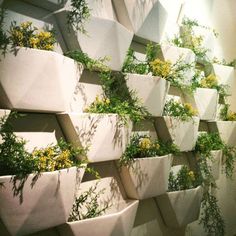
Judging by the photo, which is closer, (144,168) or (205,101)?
(144,168)

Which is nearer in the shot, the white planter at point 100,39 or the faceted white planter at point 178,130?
the white planter at point 100,39

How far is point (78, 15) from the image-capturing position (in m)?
2.14

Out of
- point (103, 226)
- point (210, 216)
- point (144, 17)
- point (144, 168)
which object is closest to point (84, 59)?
point (144, 17)

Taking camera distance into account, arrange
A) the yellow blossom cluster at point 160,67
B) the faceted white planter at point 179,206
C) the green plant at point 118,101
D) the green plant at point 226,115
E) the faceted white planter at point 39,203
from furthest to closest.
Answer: the green plant at point 226,115 < the faceted white planter at point 179,206 < the yellow blossom cluster at point 160,67 < the green plant at point 118,101 < the faceted white planter at point 39,203

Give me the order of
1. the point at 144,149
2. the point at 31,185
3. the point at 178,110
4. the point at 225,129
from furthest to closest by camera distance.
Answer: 1. the point at 225,129
2. the point at 178,110
3. the point at 144,149
4. the point at 31,185

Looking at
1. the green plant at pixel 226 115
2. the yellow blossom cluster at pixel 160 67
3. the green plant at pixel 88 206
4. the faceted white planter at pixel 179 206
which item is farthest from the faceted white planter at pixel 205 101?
the green plant at pixel 88 206

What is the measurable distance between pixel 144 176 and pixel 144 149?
0.67ft

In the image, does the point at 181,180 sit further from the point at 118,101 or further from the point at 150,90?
the point at 118,101

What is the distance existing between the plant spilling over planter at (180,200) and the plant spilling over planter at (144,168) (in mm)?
203

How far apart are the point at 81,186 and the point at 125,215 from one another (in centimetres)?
36

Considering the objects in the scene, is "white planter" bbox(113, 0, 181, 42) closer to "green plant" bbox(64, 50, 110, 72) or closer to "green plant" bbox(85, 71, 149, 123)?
"green plant" bbox(85, 71, 149, 123)

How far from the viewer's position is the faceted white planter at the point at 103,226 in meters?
1.95

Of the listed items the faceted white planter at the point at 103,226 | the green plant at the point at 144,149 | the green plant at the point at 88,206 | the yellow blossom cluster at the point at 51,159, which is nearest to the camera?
the yellow blossom cluster at the point at 51,159

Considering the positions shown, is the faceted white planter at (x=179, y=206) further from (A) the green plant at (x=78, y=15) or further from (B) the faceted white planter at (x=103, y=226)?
(A) the green plant at (x=78, y=15)
